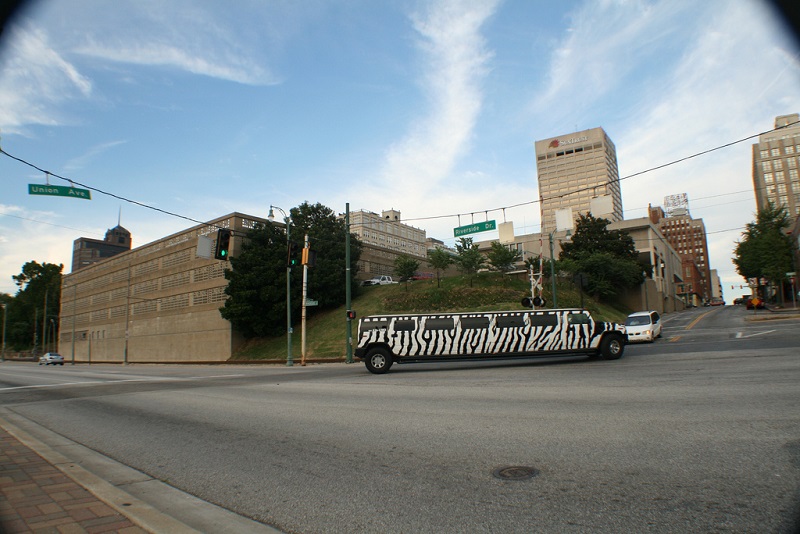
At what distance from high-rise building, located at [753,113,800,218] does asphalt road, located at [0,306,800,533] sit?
31.3 feet

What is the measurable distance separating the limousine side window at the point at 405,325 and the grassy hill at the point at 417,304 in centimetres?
1805

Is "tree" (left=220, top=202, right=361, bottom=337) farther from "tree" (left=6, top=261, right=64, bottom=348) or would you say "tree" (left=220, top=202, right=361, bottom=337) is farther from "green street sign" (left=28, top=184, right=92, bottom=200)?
"tree" (left=6, top=261, right=64, bottom=348)

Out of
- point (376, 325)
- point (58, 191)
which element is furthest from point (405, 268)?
point (58, 191)

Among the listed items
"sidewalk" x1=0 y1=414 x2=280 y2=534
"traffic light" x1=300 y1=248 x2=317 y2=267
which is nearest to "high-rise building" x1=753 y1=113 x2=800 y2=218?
"sidewalk" x1=0 y1=414 x2=280 y2=534

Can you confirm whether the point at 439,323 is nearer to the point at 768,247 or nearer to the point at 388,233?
the point at 768,247

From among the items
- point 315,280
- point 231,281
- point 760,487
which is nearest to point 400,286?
point 315,280

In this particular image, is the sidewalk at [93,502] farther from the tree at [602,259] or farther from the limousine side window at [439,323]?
the tree at [602,259]

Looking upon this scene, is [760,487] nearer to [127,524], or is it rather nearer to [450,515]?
[450,515]

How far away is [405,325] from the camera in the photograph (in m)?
18.0

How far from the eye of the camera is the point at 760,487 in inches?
148

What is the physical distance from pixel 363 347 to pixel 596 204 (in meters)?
12.9

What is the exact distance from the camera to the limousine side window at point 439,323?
58.5 feet

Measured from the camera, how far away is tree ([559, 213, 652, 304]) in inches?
1986

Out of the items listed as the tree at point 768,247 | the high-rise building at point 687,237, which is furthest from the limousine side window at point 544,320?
the high-rise building at point 687,237
